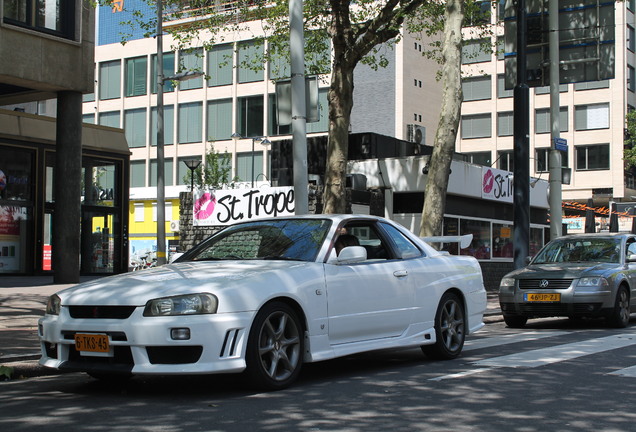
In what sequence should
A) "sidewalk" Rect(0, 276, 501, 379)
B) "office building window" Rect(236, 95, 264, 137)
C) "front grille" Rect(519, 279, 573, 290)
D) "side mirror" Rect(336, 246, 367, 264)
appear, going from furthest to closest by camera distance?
Result: "office building window" Rect(236, 95, 264, 137)
"front grille" Rect(519, 279, 573, 290)
"sidewalk" Rect(0, 276, 501, 379)
"side mirror" Rect(336, 246, 367, 264)

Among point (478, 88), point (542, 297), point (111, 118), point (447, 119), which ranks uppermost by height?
point (478, 88)

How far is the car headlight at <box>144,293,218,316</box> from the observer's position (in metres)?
6.08

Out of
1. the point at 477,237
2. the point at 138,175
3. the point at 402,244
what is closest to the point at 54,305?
the point at 402,244

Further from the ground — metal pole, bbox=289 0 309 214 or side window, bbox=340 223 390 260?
metal pole, bbox=289 0 309 214

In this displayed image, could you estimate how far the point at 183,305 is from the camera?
609 cm

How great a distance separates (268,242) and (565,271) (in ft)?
22.2

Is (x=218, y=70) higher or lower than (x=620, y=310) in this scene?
higher

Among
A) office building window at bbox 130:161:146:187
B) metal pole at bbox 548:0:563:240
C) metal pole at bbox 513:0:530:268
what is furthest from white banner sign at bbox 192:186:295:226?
office building window at bbox 130:161:146:187

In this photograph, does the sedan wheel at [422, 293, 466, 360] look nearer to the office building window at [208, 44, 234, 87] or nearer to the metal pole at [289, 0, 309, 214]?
the metal pole at [289, 0, 309, 214]

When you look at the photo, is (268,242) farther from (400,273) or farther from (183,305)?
(183,305)

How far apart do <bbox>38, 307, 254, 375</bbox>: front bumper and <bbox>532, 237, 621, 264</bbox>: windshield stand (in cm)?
889

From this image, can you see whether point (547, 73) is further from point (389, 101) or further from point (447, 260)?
point (389, 101)

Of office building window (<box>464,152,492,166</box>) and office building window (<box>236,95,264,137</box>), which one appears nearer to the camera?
office building window (<box>236,95,264,137</box>)

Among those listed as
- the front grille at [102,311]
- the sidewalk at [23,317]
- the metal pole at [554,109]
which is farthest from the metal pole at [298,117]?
the metal pole at [554,109]
